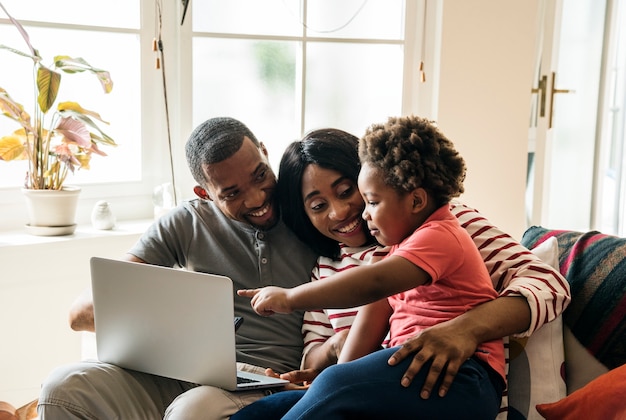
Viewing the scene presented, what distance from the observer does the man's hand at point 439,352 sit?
1242mm

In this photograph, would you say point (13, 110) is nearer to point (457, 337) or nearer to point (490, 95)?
point (457, 337)

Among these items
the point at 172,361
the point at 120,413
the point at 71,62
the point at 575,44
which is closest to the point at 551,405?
the point at 172,361

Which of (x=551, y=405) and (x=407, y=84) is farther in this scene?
(x=407, y=84)

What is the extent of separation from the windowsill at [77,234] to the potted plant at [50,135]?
0.15 ft

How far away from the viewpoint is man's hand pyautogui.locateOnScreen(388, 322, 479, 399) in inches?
48.9

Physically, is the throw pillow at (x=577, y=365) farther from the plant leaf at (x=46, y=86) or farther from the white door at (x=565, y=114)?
the white door at (x=565, y=114)

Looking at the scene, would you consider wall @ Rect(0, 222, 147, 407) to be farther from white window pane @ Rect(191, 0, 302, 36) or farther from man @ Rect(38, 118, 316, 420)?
white window pane @ Rect(191, 0, 302, 36)

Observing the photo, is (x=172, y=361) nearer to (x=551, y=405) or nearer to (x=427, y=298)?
(x=427, y=298)

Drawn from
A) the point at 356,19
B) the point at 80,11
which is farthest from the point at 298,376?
the point at 356,19

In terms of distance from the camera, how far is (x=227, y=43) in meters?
2.71

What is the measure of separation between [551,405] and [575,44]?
104 inches

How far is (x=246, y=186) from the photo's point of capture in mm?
1754

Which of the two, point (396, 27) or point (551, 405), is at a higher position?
point (396, 27)

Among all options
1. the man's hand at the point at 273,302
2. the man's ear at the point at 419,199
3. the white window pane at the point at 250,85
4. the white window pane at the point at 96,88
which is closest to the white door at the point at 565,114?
the white window pane at the point at 250,85
